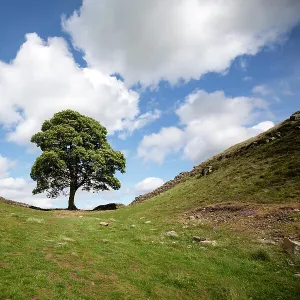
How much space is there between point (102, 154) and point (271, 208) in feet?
127

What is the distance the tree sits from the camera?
197 ft

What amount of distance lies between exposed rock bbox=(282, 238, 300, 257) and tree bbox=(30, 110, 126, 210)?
142ft

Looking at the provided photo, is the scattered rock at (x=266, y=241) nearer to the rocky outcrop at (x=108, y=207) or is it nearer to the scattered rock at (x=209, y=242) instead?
the scattered rock at (x=209, y=242)

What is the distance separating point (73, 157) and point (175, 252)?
41.1m

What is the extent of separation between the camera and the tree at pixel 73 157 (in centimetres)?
5994

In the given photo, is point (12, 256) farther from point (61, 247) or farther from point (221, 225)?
point (221, 225)

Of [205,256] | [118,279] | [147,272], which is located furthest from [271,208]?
[118,279]

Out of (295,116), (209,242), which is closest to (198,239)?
(209,242)

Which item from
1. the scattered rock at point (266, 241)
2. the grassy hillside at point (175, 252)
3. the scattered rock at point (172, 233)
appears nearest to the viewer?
the grassy hillside at point (175, 252)

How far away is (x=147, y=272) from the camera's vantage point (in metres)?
19.5

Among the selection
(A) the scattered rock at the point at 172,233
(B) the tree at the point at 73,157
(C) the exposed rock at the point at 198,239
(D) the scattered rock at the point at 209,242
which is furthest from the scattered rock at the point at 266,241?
(B) the tree at the point at 73,157

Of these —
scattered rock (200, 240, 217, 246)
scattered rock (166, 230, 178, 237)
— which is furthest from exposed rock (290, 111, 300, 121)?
scattered rock (200, 240, 217, 246)

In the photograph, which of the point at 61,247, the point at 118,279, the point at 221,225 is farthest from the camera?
the point at 221,225

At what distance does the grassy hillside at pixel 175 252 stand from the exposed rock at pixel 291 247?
0.57 meters
